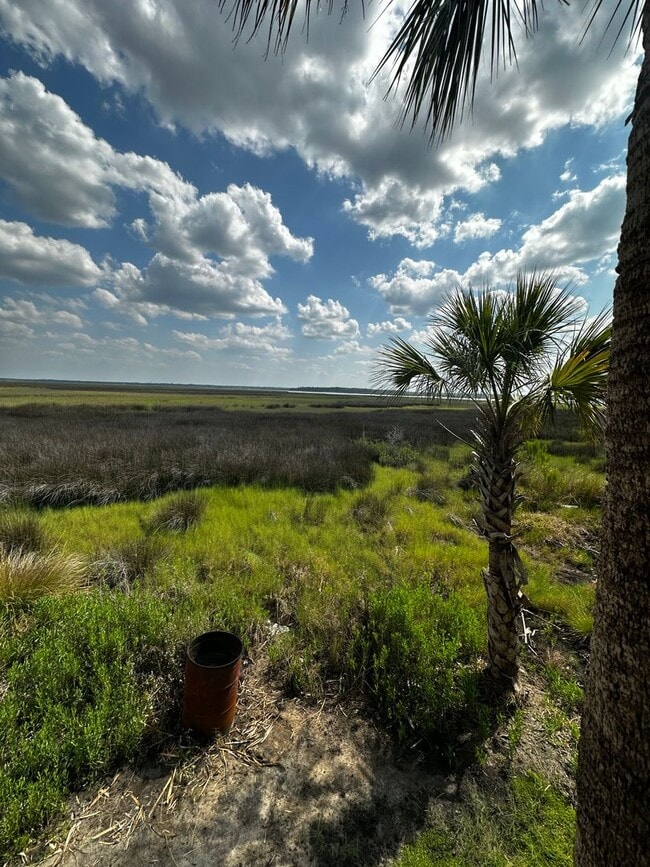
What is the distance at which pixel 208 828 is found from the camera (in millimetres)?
2285

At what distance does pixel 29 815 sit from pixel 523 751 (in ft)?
11.8

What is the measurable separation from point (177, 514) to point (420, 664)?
5.52 metres

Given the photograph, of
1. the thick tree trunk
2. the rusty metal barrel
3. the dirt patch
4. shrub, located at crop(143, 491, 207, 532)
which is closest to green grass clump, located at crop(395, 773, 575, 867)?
the dirt patch

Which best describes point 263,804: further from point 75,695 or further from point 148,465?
point 148,465

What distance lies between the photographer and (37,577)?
4137 mm

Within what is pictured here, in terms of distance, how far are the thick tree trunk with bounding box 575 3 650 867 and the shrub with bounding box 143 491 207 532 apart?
6.62 metres

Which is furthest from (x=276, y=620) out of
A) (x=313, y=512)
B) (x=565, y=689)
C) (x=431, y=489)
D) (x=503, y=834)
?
(x=431, y=489)

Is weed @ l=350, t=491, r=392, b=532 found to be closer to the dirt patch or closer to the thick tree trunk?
the dirt patch

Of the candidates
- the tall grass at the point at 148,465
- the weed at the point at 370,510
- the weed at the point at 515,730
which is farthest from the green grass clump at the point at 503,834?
the tall grass at the point at 148,465

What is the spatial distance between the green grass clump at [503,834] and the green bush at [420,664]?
435mm

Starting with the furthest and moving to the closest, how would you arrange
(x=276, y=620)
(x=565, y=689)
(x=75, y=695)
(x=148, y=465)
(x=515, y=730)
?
(x=148, y=465)
(x=276, y=620)
(x=565, y=689)
(x=515, y=730)
(x=75, y=695)

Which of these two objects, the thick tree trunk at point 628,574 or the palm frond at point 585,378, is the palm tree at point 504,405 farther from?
the thick tree trunk at point 628,574

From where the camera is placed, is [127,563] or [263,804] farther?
[127,563]

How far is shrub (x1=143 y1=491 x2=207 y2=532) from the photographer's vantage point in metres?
6.76
